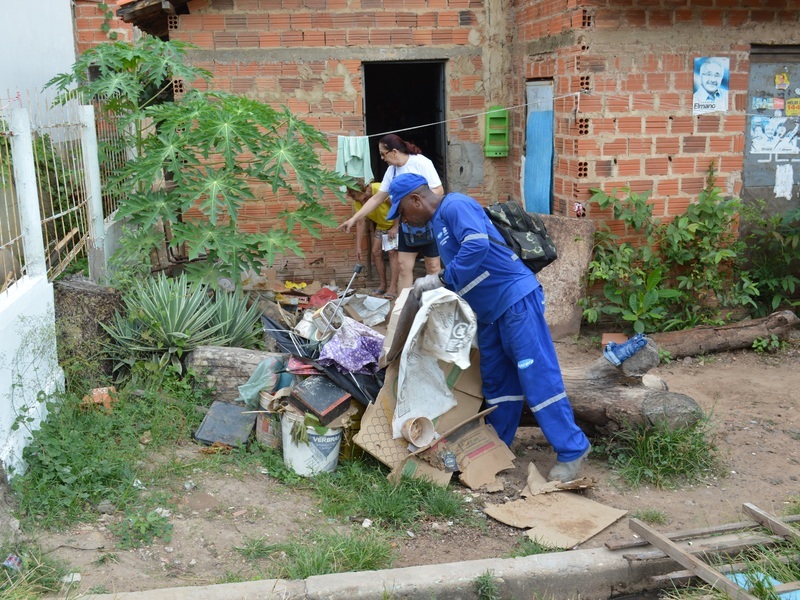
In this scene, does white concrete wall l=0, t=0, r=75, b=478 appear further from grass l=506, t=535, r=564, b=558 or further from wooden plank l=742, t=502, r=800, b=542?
wooden plank l=742, t=502, r=800, b=542

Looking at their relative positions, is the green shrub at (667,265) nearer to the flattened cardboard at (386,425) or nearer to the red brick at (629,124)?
the red brick at (629,124)

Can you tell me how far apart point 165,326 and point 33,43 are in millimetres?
5275

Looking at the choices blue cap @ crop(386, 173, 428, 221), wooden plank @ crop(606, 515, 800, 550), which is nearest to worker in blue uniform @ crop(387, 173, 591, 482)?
blue cap @ crop(386, 173, 428, 221)

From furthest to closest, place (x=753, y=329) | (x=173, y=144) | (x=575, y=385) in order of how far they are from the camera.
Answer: (x=753, y=329) < (x=173, y=144) < (x=575, y=385)

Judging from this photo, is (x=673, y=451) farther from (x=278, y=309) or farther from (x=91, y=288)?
(x=91, y=288)

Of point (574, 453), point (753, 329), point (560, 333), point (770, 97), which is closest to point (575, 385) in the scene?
point (574, 453)

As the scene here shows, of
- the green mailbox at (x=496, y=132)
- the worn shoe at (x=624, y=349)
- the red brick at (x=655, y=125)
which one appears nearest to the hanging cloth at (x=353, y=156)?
the green mailbox at (x=496, y=132)

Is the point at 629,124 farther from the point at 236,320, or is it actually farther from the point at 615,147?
the point at 236,320

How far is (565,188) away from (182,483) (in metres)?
4.83

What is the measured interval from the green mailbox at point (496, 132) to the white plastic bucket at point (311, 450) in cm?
523

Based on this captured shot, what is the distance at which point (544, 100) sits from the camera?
838 cm

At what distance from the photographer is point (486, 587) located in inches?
152

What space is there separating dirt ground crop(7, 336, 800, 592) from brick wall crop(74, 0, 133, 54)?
24.6 ft

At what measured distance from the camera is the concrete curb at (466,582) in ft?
12.1
